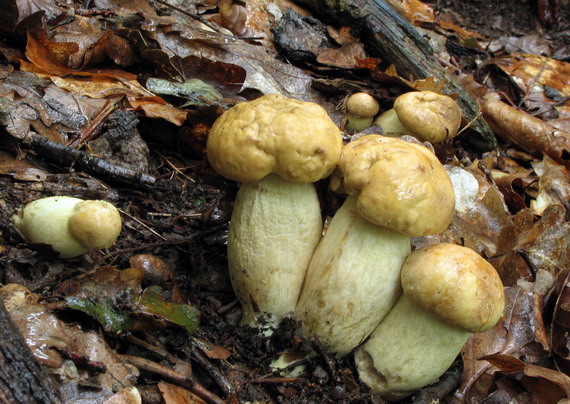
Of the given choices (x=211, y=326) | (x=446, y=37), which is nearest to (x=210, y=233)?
(x=211, y=326)

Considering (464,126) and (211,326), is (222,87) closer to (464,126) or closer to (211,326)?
(211,326)

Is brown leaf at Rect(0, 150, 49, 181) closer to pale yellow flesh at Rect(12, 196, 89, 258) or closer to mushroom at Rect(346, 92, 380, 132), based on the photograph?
pale yellow flesh at Rect(12, 196, 89, 258)

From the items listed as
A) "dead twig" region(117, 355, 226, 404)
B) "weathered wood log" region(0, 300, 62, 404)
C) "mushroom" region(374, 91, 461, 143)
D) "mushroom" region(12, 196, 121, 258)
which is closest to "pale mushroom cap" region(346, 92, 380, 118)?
"mushroom" region(374, 91, 461, 143)

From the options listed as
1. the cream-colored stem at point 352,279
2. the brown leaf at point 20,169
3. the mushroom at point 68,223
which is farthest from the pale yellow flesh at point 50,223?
the cream-colored stem at point 352,279

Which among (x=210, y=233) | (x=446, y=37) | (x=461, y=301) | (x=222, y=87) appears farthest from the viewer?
(x=446, y=37)

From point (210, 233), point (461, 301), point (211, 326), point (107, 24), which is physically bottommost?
point (211, 326)

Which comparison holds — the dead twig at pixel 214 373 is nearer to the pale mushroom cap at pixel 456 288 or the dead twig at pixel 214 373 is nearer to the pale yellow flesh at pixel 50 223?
the pale yellow flesh at pixel 50 223

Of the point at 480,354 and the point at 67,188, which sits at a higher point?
the point at 67,188
